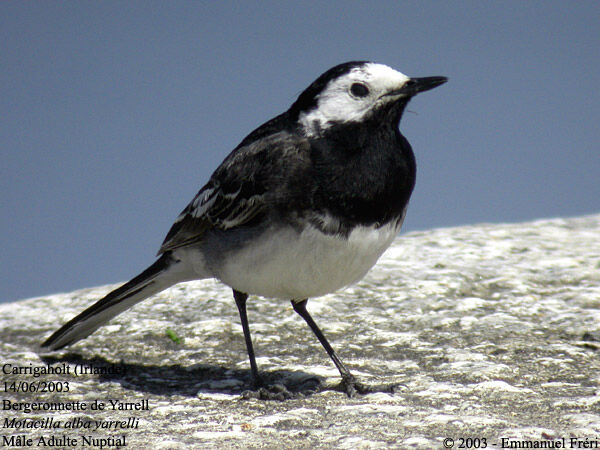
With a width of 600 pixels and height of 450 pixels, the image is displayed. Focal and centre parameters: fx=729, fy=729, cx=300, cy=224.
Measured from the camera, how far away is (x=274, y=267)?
14.1 feet

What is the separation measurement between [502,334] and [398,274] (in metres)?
1.52

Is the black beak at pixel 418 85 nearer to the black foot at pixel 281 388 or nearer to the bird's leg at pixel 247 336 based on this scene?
the bird's leg at pixel 247 336


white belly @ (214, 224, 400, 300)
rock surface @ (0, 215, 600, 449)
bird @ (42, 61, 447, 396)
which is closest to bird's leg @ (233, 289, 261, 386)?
bird @ (42, 61, 447, 396)

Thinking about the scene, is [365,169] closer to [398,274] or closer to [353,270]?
[353,270]

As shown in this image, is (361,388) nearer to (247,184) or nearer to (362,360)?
(362,360)

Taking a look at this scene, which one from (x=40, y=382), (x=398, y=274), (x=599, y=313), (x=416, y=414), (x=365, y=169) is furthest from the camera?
(x=398, y=274)

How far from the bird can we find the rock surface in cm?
39

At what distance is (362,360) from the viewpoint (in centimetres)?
500

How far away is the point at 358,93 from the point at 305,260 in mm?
1080

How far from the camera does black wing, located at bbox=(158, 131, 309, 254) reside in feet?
14.0

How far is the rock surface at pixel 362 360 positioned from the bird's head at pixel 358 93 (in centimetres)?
164

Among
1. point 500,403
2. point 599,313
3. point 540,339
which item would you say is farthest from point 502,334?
point 500,403

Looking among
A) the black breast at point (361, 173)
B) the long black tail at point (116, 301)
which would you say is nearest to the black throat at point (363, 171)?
the black breast at point (361, 173)

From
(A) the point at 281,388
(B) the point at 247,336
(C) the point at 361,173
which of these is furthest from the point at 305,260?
(B) the point at 247,336
